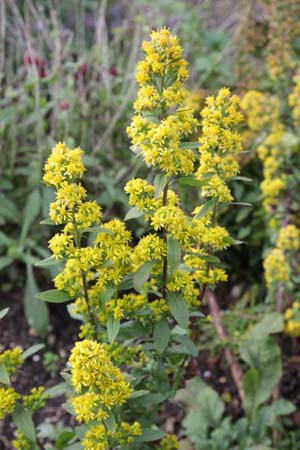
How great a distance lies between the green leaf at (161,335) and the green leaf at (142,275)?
0.17 meters

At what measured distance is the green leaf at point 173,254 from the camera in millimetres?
1568

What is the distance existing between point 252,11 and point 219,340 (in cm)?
182

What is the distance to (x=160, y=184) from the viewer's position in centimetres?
154

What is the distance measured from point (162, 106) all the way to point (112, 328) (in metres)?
0.55

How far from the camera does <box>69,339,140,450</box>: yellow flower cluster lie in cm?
148

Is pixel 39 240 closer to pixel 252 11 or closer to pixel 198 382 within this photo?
pixel 198 382

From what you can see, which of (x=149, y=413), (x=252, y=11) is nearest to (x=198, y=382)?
(x=149, y=413)

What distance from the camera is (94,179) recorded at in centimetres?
326

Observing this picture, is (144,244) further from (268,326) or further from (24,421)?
(268,326)

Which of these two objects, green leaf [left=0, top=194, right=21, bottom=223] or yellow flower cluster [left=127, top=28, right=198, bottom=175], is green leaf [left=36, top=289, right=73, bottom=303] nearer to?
yellow flower cluster [left=127, top=28, right=198, bottom=175]

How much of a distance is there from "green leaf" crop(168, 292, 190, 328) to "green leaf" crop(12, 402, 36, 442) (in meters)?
0.46

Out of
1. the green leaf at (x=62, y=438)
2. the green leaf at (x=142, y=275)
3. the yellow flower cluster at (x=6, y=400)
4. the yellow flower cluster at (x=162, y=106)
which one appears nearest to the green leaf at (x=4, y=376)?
the yellow flower cluster at (x=6, y=400)

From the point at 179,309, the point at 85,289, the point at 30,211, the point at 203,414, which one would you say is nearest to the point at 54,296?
the point at 85,289

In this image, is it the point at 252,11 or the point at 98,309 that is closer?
the point at 98,309
